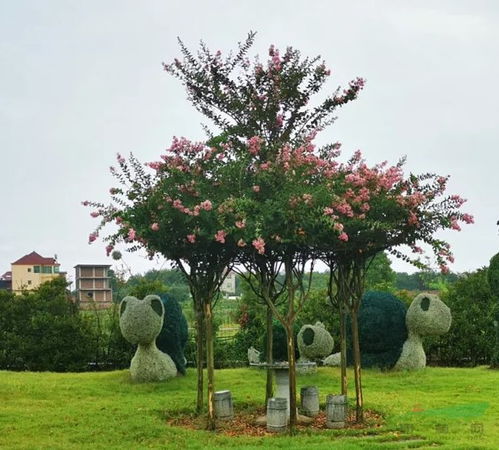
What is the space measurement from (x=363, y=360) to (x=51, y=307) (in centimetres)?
862

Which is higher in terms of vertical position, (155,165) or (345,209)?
(155,165)

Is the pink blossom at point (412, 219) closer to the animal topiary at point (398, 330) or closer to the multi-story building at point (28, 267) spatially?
the animal topiary at point (398, 330)

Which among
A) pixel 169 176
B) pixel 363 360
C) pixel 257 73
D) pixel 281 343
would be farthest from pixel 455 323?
pixel 169 176

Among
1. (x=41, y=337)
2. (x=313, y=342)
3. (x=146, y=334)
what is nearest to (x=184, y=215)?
(x=146, y=334)

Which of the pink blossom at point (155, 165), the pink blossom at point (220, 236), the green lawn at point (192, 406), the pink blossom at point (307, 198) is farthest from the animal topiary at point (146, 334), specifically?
the pink blossom at point (307, 198)

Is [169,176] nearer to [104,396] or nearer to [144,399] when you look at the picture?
[144,399]

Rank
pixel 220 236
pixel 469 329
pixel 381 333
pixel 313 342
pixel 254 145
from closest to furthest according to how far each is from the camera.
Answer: pixel 220 236 → pixel 254 145 → pixel 381 333 → pixel 313 342 → pixel 469 329

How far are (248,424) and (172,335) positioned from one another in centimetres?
585

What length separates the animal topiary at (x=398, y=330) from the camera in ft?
53.7

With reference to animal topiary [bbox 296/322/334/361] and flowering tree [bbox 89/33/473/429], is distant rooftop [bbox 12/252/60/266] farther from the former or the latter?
flowering tree [bbox 89/33/473/429]

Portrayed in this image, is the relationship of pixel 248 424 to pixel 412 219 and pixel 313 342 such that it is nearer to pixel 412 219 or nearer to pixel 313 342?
pixel 412 219

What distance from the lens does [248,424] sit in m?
10.1

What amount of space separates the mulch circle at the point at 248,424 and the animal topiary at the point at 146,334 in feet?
13.0

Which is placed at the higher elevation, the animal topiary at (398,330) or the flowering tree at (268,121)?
the flowering tree at (268,121)
